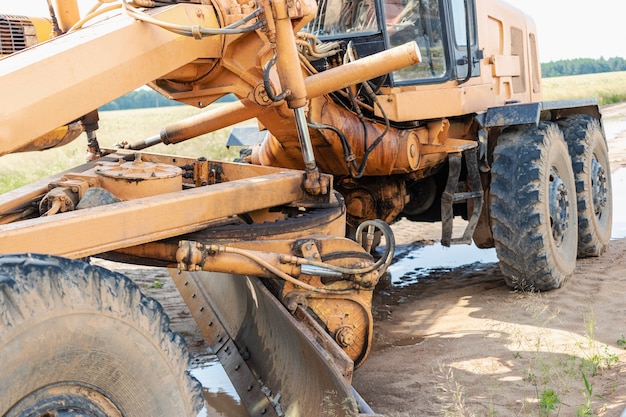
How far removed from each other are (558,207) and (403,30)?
185cm

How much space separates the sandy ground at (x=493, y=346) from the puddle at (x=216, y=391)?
317mm

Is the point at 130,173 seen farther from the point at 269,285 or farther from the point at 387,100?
the point at 387,100

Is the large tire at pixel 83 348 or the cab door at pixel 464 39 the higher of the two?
the cab door at pixel 464 39

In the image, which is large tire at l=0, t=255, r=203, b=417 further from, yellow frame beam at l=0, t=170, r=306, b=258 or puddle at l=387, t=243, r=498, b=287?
puddle at l=387, t=243, r=498, b=287

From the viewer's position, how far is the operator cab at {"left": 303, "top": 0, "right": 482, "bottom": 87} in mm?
5461

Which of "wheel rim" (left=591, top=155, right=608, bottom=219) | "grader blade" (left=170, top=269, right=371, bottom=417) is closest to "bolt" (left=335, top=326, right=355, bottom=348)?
"grader blade" (left=170, top=269, right=371, bottom=417)

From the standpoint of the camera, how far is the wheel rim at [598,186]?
745 cm

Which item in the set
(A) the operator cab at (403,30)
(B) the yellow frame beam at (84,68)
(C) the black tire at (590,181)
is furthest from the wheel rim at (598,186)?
(B) the yellow frame beam at (84,68)

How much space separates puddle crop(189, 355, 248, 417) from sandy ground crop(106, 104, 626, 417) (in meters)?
0.32

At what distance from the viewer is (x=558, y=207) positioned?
20.5 ft

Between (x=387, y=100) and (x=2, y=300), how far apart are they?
3.48 metres

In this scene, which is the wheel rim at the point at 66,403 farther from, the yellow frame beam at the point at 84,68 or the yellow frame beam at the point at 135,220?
the yellow frame beam at the point at 84,68

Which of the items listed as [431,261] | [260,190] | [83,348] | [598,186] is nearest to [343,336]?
[260,190]

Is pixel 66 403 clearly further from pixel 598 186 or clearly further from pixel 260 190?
pixel 598 186
